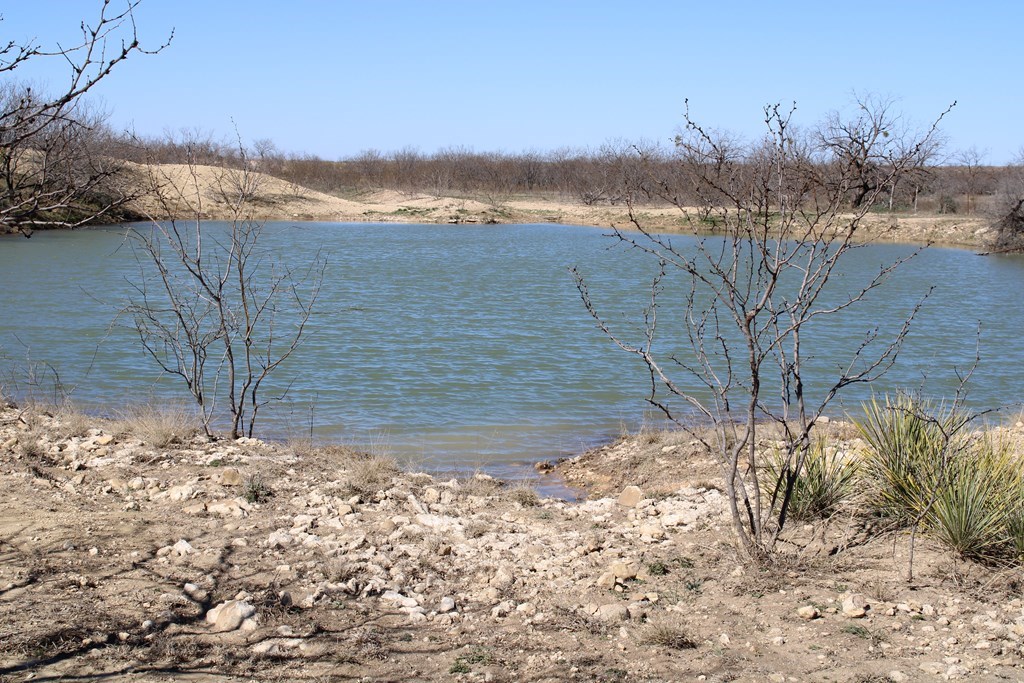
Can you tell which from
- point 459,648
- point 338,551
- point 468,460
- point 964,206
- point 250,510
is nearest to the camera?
point 459,648

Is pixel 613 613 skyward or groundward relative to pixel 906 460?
groundward

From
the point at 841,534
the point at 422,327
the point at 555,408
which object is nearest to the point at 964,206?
the point at 422,327

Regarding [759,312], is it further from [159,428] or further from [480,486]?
[159,428]

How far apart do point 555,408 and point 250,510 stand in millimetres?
6039

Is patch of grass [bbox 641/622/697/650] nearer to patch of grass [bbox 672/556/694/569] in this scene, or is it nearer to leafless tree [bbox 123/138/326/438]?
patch of grass [bbox 672/556/694/569]

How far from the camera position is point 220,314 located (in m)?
7.44

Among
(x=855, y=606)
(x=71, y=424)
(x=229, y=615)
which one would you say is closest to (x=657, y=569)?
(x=855, y=606)

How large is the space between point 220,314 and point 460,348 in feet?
25.4

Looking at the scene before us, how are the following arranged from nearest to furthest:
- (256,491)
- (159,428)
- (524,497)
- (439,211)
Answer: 1. (256,491)
2. (524,497)
3. (159,428)
4. (439,211)

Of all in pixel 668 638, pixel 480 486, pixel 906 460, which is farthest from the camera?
pixel 480 486

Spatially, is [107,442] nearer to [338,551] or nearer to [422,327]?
[338,551]

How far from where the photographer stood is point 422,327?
16.9 m

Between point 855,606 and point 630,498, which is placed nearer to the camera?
point 855,606

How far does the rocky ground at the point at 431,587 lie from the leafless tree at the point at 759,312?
0.55 metres
